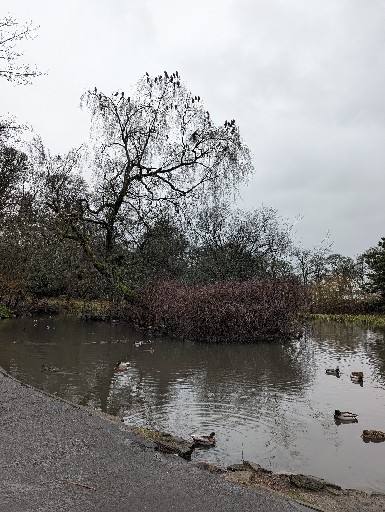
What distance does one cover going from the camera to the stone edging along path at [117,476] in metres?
4.39

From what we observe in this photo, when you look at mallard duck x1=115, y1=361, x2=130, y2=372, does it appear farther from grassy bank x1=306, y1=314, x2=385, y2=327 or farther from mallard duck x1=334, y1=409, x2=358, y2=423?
grassy bank x1=306, y1=314, x2=385, y2=327

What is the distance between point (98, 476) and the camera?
16.3ft

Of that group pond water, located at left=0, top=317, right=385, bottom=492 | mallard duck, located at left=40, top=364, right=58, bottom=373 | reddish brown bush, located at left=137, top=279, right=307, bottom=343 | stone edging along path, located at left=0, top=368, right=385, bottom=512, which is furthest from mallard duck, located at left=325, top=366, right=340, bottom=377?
stone edging along path, located at left=0, top=368, right=385, bottom=512

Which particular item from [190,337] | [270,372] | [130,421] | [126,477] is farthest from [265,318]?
[126,477]

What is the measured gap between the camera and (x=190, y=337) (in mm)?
19391

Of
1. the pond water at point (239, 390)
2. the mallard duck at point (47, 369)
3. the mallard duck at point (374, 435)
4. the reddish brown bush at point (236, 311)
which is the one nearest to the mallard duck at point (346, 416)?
the pond water at point (239, 390)

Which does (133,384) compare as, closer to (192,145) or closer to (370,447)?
(370,447)

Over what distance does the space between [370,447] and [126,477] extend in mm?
3969

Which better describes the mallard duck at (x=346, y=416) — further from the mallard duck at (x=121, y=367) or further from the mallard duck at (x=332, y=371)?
the mallard duck at (x=121, y=367)

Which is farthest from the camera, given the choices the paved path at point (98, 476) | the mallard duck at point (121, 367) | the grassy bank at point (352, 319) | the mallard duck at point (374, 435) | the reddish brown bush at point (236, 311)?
the grassy bank at point (352, 319)

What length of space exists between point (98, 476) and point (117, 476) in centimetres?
18

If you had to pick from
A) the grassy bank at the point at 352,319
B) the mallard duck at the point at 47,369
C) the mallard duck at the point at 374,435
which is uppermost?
the grassy bank at the point at 352,319

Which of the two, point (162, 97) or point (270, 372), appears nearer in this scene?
point (270, 372)

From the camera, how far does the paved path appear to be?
430cm
